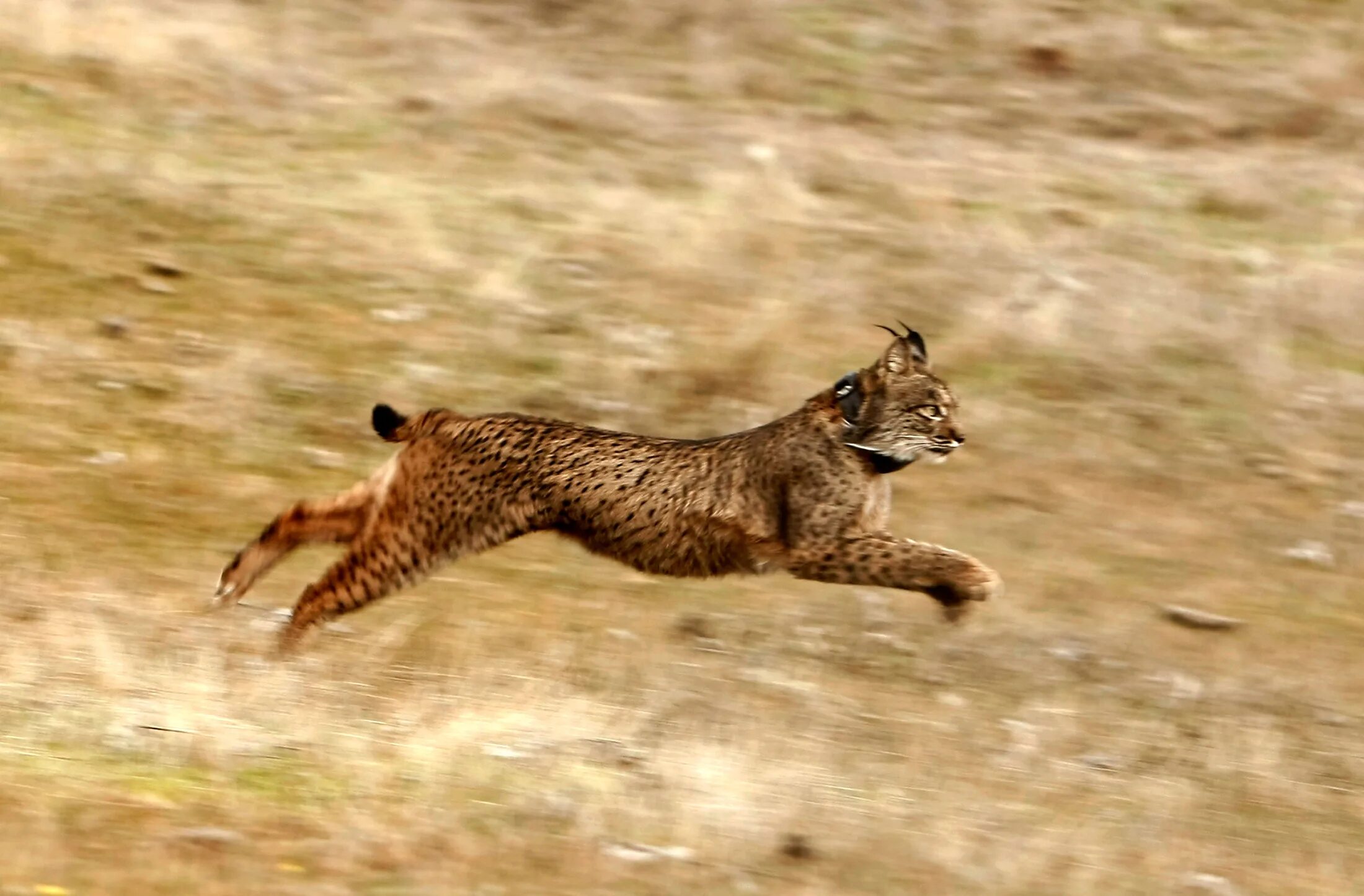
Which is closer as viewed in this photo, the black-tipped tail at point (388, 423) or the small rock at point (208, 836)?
the small rock at point (208, 836)

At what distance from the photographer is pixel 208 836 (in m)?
5.61

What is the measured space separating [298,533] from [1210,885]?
4345mm

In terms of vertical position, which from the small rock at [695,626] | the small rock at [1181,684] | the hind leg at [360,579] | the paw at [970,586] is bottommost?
the small rock at [1181,684]

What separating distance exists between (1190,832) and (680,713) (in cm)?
200

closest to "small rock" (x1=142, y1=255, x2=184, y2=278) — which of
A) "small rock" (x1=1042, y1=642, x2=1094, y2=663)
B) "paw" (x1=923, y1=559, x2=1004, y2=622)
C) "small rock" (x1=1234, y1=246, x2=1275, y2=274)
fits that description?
"small rock" (x1=1042, y1=642, x2=1094, y2=663)

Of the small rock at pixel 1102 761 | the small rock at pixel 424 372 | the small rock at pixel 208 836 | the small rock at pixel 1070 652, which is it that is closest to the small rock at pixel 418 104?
the small rock at pixel 424 372

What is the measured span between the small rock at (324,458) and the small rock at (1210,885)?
6.14 meters

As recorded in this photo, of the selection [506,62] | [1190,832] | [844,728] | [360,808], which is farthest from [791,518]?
[506,62]

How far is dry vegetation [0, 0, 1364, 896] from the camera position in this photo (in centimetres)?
634

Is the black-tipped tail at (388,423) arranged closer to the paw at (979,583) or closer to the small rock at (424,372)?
the paw at (979,583)

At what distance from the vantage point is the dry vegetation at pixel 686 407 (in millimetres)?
6344

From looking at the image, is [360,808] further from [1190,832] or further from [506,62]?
[506,62]

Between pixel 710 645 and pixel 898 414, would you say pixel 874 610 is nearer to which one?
pixel 710 645

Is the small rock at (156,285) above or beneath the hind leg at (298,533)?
above
